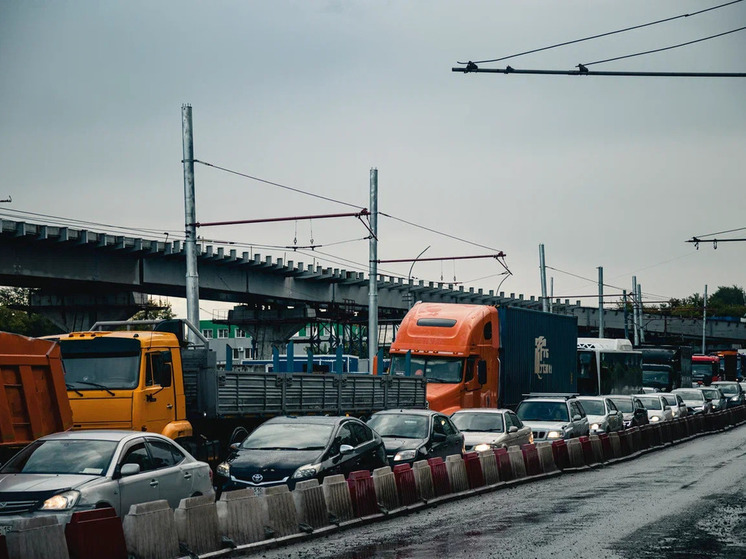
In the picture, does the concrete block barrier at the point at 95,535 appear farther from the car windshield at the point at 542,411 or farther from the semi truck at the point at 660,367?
the semi truck at the point at 660,367

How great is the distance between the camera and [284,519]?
14219mm

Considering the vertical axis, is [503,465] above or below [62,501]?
below

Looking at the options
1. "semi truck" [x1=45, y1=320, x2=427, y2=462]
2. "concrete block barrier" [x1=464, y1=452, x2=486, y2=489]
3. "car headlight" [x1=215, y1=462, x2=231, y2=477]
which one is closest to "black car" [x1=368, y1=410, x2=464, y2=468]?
"concrete block barrier" [x1=464, y1=452, x2=486, y2=489]

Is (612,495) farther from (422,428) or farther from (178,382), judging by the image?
(178,382)

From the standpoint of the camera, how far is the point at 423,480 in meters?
18.5

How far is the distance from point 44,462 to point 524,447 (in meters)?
12.7

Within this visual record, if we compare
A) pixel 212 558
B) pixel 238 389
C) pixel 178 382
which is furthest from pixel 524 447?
pixel 212 558

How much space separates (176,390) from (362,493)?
533cm

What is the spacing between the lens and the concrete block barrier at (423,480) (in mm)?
18188

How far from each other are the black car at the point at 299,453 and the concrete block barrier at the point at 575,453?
7810 mm

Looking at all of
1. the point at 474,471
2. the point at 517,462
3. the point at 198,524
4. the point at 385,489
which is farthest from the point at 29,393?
the point at 517,462

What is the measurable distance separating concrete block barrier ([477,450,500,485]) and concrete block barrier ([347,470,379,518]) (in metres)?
4.87

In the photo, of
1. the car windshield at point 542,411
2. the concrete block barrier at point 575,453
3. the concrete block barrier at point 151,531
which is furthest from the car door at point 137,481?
the car windshield at point 542,411

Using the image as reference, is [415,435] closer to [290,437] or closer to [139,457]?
[290,437]
